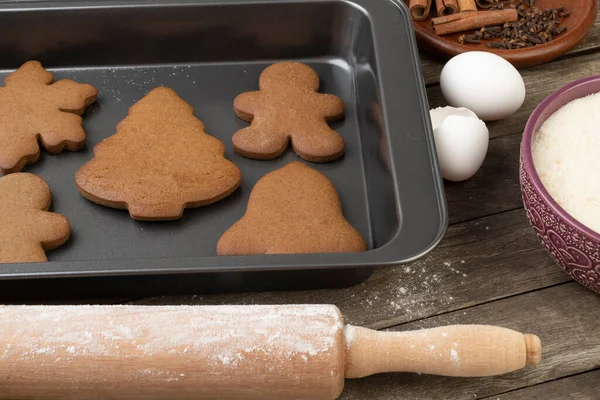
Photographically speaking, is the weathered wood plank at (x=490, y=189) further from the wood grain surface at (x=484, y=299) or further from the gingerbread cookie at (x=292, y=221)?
the gingerbread cookie at (x=292, y=221)

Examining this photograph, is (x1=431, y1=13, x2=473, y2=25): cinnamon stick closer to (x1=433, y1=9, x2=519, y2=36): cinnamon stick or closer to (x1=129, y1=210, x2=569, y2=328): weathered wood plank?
(x1=433, y1=9, x2=519, y2=36): cinnamon stick

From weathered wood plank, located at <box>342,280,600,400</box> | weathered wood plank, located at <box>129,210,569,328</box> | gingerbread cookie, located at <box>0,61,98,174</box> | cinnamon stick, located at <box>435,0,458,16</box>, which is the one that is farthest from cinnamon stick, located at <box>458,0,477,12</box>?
gingerbread cookie, located at <box>0,61,98,174</box>

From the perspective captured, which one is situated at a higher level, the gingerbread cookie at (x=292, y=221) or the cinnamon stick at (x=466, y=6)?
the cinnamon stick at (x=466, y=6)

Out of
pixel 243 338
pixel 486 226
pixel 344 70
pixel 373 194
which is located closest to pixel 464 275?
pixel 486 226

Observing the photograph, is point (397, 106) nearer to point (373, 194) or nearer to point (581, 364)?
point (373, 194)

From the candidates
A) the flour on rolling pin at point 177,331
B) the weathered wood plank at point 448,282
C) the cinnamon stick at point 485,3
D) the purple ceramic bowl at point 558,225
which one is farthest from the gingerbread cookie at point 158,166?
the cinnamon stick at point 485,3

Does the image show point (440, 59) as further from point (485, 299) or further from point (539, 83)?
point (485, 299)
